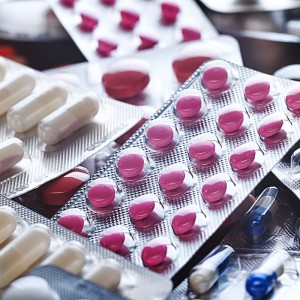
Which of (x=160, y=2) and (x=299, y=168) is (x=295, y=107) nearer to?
(x=299, y=168)

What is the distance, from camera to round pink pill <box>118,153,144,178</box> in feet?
3.57

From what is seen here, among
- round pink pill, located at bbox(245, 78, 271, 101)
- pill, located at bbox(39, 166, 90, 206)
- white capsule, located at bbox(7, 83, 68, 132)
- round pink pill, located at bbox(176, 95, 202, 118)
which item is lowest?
pill, located at bbox(39, 166, 90, 206)

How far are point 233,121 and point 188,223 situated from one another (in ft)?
0.62

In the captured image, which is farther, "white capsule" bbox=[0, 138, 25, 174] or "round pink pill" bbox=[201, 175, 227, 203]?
"white capsule" bbox=[0, 138, 25, 174]

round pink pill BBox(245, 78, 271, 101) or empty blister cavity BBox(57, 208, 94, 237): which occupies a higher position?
round pink pill BBox(245, 78, 271, 101)

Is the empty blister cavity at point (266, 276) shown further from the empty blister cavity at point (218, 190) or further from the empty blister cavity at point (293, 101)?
the empty blister cavity at point (293, 101)

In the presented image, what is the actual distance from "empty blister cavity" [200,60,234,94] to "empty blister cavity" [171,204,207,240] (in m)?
0.24

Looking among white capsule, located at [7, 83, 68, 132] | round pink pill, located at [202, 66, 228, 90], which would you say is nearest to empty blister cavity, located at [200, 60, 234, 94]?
round pink pill, located at [202, 66, 228, 90]

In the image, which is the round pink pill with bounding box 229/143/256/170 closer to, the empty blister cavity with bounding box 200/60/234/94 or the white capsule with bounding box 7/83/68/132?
the empty blister cavity with bounding box 200/60/234/94

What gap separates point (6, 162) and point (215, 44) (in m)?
0.46

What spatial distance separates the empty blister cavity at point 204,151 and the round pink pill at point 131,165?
7 cm

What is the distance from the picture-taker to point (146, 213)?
1.03 m

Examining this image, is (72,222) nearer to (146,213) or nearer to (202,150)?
(146,213)

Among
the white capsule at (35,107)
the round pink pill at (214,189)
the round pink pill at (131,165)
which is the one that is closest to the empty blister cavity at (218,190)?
the round pink pill at (214,189)
